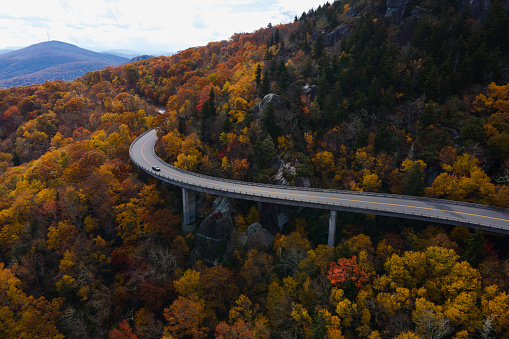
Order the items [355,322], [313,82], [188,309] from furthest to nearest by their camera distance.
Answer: [313,82]
[188,309]
[355,322]

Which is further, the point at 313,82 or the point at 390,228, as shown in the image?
the point at 313,82

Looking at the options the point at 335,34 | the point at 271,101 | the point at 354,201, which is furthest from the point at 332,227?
the point at 335,34

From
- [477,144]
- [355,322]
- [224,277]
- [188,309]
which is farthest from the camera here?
[477,144]

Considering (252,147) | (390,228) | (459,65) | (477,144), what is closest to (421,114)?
(477,144)

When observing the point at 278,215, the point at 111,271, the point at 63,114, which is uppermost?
the point at 63,114

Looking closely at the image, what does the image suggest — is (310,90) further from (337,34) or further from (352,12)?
(352,12)

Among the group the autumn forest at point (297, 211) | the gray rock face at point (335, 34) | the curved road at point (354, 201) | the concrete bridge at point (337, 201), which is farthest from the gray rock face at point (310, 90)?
the curved road at point (354, 201)

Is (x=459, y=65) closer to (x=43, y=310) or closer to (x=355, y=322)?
(x=355, y=322)

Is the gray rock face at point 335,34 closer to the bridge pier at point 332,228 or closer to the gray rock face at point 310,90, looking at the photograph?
the gray rock face at point 310,90
